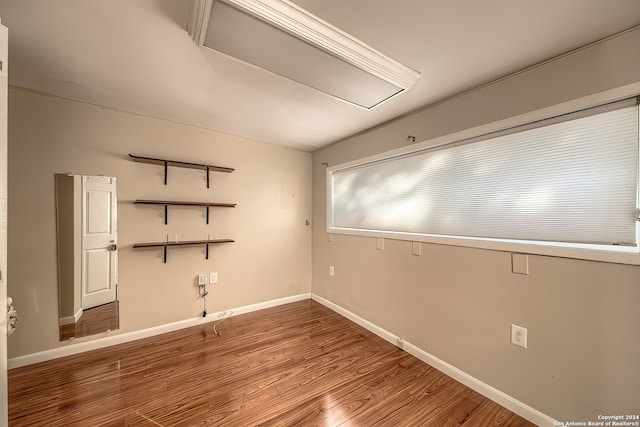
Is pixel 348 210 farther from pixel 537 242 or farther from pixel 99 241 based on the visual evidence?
pixel 99 241

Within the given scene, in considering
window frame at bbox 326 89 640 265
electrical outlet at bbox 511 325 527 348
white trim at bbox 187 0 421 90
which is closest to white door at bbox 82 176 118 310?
white trim at bbox 187 0 421 90

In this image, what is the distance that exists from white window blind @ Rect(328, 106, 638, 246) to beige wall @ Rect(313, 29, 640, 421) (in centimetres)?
18

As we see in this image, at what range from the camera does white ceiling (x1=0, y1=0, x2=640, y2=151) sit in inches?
45.8

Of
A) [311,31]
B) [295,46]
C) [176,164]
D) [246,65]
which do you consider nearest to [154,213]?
[176,164]

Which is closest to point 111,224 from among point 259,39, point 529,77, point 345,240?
point 259,39

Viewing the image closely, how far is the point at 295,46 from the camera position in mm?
1343

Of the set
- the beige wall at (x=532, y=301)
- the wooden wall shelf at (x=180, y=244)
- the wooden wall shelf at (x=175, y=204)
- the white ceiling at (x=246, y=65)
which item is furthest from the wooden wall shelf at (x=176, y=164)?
the beige wall at (x=532, y=301)

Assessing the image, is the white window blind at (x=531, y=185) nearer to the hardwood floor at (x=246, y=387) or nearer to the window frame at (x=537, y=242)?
the window frame at (x=537, y=242)

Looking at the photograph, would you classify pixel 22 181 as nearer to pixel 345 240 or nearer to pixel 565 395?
pixel 345 240

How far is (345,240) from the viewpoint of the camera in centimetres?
313

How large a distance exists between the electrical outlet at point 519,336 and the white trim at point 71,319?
12.2ft

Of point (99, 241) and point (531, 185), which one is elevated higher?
point (531, 185)

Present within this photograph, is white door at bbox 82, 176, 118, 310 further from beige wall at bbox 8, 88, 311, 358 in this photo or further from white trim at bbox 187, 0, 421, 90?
white trim at bbox 187, 0, 421, 90

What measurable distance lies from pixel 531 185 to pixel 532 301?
2.60ft
